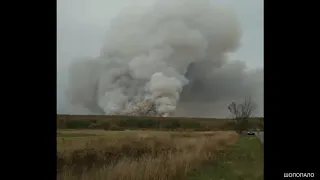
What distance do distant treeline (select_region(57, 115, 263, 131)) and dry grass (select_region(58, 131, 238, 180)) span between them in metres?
0.07

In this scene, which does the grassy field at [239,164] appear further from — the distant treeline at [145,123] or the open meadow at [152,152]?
the distant treeline at [145,123]

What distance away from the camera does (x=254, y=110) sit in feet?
13.0

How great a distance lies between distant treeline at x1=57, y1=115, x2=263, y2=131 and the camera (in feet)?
12.9

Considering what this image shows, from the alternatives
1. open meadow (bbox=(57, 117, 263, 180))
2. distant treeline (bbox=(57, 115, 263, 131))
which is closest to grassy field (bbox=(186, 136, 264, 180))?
open meadow (bbox=(57, 117, 263, 180))

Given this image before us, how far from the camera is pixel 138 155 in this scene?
13.1 feet

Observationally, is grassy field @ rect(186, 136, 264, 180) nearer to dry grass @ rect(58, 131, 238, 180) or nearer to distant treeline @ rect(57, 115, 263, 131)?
dry grass @ rect(58, 131, 238, 180)

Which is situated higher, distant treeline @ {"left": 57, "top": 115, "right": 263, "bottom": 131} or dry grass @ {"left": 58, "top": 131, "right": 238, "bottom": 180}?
distant treeline @ {"left": 57, "top": 115, "right": 263, "bottom": 131}

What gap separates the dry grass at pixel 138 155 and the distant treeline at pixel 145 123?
7 centimetres

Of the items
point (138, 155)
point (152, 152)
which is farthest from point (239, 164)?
point (138, 155)
